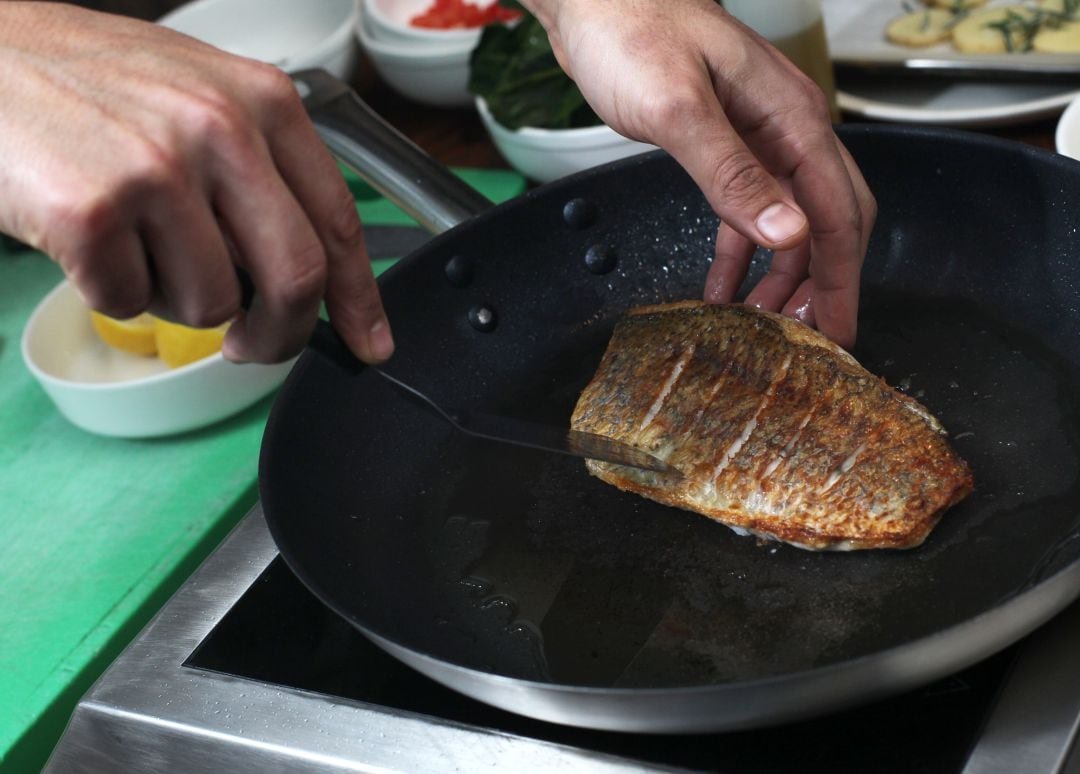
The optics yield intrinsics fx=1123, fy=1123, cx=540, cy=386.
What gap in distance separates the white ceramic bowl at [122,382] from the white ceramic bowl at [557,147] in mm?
525

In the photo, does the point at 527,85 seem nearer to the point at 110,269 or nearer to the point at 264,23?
the point at 264,23

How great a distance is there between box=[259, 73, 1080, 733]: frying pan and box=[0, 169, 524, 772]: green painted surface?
1.25 feet

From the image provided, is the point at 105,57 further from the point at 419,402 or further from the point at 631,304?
the point at 631,304

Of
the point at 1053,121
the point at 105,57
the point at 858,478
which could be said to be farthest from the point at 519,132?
the point at 105,57

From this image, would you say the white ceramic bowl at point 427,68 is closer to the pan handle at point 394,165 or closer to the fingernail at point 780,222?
the pan handle at point 394,165

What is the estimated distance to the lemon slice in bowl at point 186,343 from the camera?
165cm

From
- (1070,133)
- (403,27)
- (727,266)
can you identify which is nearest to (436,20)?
(403,27)

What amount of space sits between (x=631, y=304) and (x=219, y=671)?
708 mm

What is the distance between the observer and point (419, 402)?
122cm

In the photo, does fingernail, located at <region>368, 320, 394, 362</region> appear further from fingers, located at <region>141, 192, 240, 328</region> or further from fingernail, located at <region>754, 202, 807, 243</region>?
fingernail, located at <region>754, 202, 807, 243</region>

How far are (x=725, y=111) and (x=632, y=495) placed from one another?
0.41 metres

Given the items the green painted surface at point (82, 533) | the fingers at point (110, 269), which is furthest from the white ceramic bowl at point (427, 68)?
the fingers at point (110, 269)

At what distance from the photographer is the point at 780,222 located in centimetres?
99

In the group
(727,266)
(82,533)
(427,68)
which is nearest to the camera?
(727,266)
